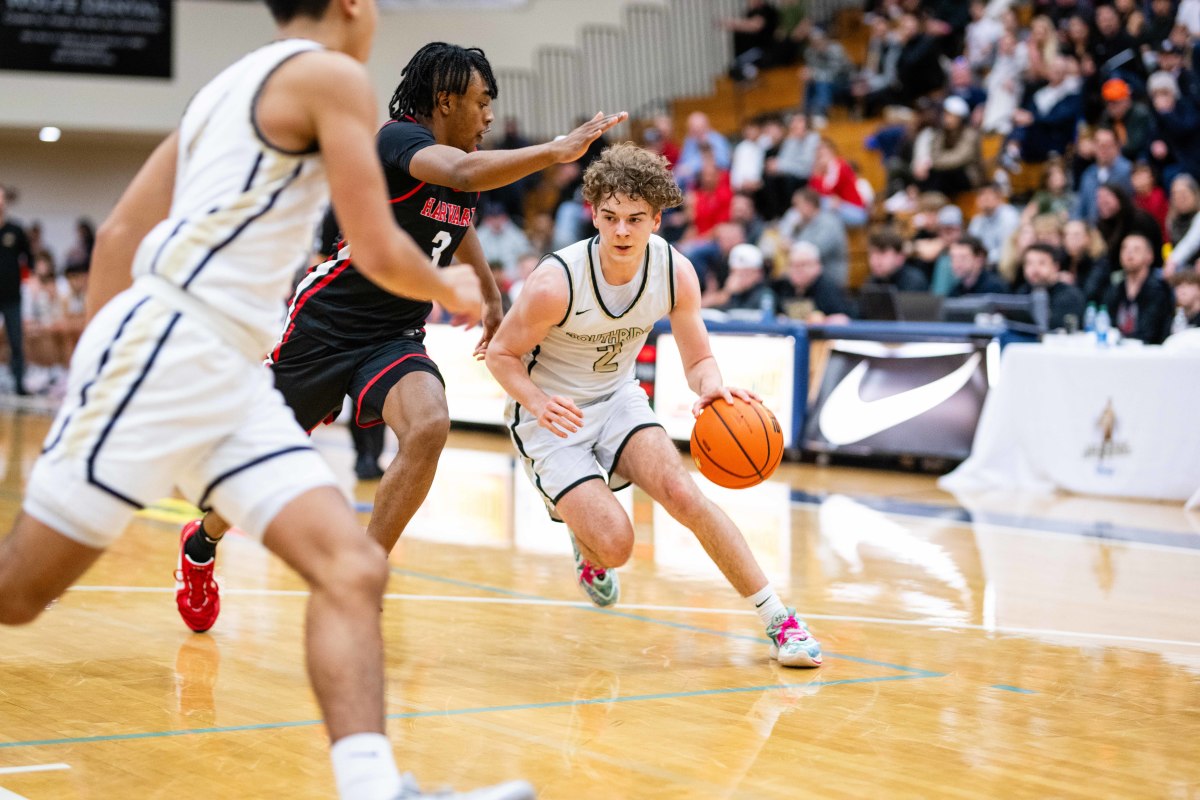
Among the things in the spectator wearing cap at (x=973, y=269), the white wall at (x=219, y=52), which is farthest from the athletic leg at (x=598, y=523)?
the white wall at (x=219, y=52)

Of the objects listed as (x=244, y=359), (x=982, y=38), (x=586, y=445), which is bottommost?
(x=586, y=445)

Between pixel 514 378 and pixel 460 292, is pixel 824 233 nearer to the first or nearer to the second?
pixel 514 378

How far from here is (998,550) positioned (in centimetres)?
730

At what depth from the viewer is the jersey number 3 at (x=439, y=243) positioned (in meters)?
5.03

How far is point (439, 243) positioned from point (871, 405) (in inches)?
256

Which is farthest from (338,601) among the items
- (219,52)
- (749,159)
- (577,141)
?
(219,52)

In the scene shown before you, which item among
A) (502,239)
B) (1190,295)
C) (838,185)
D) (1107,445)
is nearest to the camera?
(1107,445)

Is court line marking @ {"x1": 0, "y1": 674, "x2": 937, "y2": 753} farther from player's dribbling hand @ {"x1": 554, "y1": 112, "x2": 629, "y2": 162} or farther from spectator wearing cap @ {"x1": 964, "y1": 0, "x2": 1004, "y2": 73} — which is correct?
spectator wearing cap @ {"x1": 964, "y1": 0, "x2": 1004, "y2": 73}

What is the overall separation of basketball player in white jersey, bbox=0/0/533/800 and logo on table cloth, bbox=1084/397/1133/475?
7.41 meters

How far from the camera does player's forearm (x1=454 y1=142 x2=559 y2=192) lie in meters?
4.02

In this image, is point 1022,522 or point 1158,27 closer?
point 1022,522

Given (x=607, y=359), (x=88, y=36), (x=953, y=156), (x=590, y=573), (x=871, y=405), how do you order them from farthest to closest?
(x=88, y=36), (x=953, y=156), (x=871, y=405), (x=590, y=573), (x=607, y=359)

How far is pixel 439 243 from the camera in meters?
5.05

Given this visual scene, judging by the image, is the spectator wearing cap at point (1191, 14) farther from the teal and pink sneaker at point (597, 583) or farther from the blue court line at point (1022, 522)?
the teal and pink sneaker at point (597, 583)
